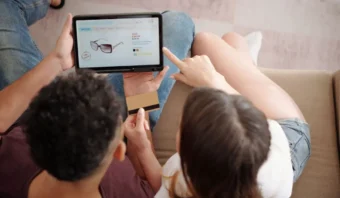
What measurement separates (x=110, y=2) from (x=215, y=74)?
68 centimetres

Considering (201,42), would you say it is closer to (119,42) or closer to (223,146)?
(119,42)

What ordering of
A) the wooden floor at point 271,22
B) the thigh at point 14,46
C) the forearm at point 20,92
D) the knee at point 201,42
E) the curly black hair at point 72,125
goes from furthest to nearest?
the wooden floor at point 271,22 → the knee at point 201,42 → the thigh at point 14,46 → the forearm at point 20,92 → the curly black hair at point 72,125

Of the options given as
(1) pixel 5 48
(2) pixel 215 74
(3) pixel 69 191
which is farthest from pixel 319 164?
(1) pixel 5 48

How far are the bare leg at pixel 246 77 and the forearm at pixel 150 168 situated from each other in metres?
0.28

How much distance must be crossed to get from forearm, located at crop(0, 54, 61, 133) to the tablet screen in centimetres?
8

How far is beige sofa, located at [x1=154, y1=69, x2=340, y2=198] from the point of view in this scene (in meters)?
0.94

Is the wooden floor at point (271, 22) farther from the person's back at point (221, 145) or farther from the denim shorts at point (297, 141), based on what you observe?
the person's back at point (221, 145)

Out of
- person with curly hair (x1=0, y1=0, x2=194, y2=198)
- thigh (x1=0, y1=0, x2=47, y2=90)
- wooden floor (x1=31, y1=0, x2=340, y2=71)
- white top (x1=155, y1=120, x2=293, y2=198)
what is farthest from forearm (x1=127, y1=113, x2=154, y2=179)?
wooden floor (x1=31, y1=0, x2=340, y2=71)

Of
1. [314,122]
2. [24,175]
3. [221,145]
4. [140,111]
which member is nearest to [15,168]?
[24,175]

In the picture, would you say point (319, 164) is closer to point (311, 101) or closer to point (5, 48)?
point (311, 101)

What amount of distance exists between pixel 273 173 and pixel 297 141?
17 cm

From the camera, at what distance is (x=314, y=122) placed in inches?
39.1

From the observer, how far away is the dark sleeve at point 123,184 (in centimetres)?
74

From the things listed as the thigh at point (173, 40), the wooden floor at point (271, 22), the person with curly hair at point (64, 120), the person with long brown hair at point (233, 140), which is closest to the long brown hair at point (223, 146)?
the person with long brown hair at point (233, 140)
